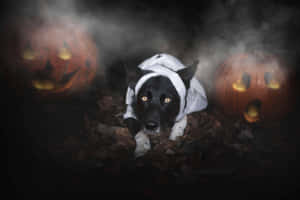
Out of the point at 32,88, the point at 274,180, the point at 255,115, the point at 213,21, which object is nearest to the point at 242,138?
the point at 255,115

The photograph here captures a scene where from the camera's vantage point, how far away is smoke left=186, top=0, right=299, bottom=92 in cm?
496

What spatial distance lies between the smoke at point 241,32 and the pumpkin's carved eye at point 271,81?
59 cm

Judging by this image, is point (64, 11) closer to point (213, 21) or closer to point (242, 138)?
point (213, 21)

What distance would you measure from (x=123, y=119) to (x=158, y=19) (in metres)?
2.73

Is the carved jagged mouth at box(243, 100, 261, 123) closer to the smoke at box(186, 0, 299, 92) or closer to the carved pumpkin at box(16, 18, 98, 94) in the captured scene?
the smoke at box(186, 0, 299, 92)

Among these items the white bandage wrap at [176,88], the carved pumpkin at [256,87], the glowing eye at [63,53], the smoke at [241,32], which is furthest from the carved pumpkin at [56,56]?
the carved pumpkin at [256,87]

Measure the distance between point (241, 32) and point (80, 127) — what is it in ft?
14.3

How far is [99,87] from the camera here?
553cm

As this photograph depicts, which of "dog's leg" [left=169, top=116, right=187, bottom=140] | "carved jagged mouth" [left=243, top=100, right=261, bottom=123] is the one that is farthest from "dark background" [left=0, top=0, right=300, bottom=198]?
"dog's leg" [left=169, top=116, right=187, bottom=140]

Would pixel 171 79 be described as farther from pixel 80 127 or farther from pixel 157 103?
pixel 80 127

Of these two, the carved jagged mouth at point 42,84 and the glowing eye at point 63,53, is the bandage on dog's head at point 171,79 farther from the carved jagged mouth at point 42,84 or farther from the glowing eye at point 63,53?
the glowing eye at point 63,53

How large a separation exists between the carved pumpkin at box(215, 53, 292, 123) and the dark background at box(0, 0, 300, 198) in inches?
18.6

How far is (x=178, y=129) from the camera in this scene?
14.2ft

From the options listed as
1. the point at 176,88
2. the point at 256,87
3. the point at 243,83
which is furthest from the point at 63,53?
the point at 256,87
